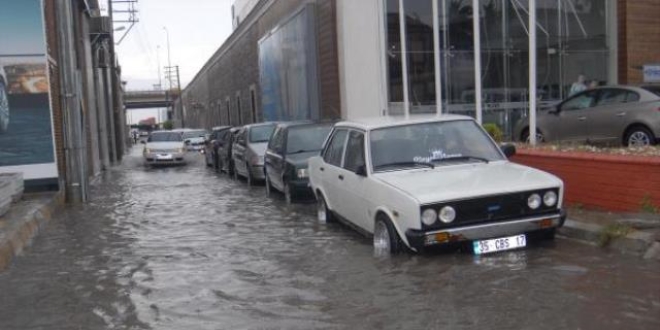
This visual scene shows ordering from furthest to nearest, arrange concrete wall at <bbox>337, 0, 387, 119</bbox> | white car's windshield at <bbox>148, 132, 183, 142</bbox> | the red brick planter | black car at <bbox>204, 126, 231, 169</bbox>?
white car's windshield at <bbox>148, 132, 183, 142</bbox>
black car at <bbox>204, 126, 231, 169</bbox>
concrete wall at <bbox>337, 0, 387, 119</bbox>
the red brick planter

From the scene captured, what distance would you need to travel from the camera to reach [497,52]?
19.6 m

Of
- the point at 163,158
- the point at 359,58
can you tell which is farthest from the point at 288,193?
the point at 163,158

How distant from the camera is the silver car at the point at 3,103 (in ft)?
44.8

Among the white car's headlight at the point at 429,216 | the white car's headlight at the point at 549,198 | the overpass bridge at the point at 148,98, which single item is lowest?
the white car's headlight at the point at 429,216

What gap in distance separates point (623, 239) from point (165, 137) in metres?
24.7

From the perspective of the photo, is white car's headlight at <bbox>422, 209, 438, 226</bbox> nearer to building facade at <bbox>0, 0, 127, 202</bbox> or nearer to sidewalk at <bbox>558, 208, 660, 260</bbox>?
sidewalk at <bbox>558, 208, 660, 260</bbox>

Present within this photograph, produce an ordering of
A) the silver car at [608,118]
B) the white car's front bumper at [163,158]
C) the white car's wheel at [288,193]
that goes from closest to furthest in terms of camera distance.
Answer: the silver car at [608,118] → the white car's wheel at [288,193] → the white car's front bumper at [163,158]

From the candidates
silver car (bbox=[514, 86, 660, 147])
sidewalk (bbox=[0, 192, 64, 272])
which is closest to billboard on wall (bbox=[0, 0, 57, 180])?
sidewalk (bbox=[0, 192, 64, 272])

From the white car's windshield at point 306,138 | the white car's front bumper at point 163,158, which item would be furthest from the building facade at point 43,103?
the white car's front bumper at point 163,158

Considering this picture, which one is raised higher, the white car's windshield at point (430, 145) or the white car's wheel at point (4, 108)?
the white car's wheel at point (4, 108)

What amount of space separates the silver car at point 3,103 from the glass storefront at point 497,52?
9.26 metres

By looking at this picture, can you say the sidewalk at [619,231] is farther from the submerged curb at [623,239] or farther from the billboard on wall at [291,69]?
the billboard on wall at [291,69]

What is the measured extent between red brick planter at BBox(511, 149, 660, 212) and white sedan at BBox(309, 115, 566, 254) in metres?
1.12

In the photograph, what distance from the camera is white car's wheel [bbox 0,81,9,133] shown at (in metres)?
13.7
